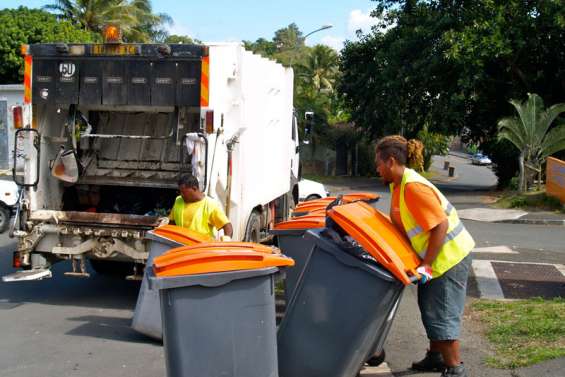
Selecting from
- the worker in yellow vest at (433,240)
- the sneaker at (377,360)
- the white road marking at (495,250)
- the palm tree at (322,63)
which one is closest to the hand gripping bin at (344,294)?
the worker in yellow vest at (433,240)

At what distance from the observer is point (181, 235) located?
619cm

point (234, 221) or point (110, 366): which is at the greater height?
point (234, 221)

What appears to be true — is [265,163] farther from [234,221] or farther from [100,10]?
[100,10]

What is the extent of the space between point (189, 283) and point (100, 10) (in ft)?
113

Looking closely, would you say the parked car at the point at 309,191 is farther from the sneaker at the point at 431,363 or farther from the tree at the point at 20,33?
the tree at the point at 20,33

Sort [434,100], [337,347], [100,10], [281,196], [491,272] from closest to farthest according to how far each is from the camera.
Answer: [337,347]
[491,272]
[281,196]
[434,100]
[100,10]

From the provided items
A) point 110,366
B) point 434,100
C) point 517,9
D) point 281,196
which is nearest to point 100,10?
point 434,100

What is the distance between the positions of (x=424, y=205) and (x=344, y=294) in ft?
2.52

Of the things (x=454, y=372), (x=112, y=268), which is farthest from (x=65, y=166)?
(x=454, y=372)

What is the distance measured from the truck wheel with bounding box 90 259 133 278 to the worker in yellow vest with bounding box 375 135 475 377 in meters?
5.33

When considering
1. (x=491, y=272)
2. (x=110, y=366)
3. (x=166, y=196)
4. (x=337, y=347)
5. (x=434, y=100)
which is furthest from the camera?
(x=434, y=100)

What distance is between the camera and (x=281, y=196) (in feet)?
36.5

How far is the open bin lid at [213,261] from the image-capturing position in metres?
4.37

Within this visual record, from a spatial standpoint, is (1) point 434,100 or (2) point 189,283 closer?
(2) point 189,283
